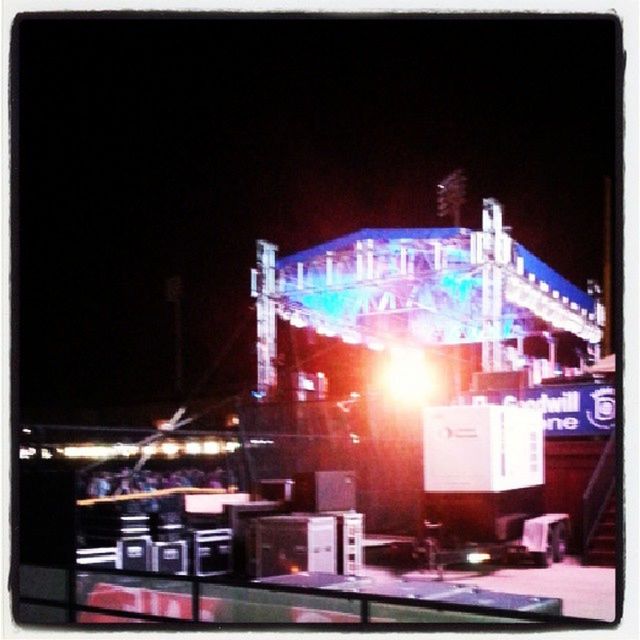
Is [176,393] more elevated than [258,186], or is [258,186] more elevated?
[258,186]

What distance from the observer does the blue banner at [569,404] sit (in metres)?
3.68

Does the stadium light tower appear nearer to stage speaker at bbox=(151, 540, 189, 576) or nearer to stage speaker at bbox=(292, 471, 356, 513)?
stage speaker at bbox=(292, 471, 356, 513)

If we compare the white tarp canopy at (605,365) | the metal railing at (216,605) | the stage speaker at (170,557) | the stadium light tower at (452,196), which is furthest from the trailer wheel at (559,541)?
the stage speaker at (170,557)

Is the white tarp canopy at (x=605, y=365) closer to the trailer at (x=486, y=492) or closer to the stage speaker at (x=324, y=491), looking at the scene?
the trailer at (x=486, y=492)

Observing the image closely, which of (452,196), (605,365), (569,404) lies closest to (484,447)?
(569,404)

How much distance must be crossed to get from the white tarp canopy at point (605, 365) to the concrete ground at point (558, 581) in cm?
77

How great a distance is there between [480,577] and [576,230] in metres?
1.61

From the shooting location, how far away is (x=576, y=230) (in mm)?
3721

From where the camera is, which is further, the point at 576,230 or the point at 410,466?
the point at 410,466

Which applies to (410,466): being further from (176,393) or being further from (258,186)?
(258,186)

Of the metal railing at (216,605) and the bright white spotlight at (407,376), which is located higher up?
the bright white spotlight at (407,376)

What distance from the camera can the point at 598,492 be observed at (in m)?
3.69

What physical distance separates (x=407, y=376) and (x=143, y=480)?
1.33 metres

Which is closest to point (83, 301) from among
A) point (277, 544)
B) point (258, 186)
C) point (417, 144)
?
point (258, 186)
